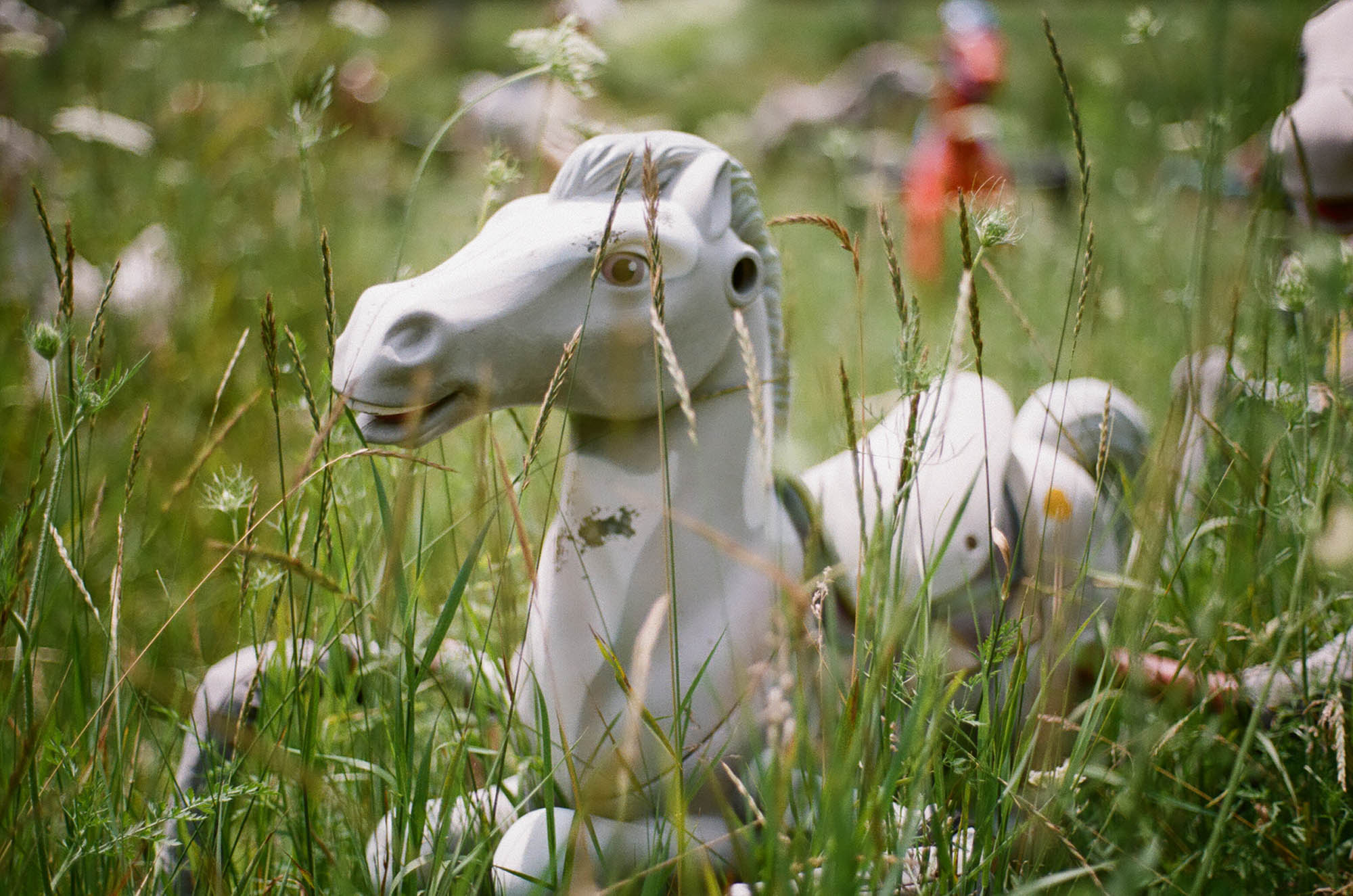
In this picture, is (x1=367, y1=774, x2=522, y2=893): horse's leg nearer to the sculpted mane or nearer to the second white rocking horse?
the second white rocking horse

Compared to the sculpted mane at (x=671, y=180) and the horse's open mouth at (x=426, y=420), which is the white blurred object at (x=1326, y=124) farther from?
the horse's open mouth at (x=426, y=420)

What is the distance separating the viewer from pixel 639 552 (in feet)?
2.68

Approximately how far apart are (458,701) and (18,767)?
48cm

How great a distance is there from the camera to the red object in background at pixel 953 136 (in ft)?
9.46

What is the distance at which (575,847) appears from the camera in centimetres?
72

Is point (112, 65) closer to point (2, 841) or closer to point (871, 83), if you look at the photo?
point (2, 841)

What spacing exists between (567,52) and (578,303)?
28 centimetres

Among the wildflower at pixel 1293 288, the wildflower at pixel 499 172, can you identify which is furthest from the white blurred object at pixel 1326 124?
the wildflower at pixel 499 172

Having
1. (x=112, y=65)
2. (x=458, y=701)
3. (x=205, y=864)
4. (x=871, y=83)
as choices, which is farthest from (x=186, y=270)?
(x=871, y=83)

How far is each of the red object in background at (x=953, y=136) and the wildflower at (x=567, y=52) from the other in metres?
2.03

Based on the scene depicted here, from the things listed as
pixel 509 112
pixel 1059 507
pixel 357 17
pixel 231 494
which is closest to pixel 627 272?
pixel 231 494

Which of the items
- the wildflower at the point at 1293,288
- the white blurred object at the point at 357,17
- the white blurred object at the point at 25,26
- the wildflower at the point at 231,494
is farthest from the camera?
the white blurred object at the point at 25,26

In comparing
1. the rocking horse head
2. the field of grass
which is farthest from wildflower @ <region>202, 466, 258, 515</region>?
the rocking horse head

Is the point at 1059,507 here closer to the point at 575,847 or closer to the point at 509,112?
the point at 575,847
